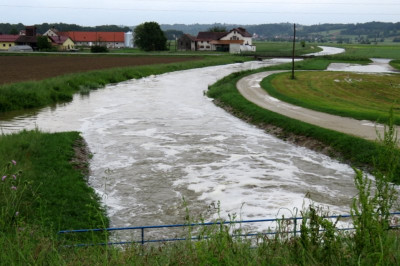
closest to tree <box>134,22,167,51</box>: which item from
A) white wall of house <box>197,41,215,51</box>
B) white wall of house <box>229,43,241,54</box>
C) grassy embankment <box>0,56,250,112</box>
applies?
white wall of house <box>197,41,215,51</box>

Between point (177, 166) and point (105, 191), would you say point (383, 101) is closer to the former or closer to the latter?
point (177, 166)

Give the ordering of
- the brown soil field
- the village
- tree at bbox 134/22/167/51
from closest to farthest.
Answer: the brown soil field, tree at bbox 134/22/167/51, the village

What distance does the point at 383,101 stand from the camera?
4075 cm

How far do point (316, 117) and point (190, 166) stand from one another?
13.6 m

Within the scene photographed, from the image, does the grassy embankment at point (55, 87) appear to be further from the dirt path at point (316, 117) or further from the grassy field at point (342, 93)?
the grassy field at point (342, 93)

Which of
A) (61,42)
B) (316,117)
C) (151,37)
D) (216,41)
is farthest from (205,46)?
(316,117)

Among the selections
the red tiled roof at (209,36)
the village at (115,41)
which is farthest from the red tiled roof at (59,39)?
the red tiled roof at (209,36)

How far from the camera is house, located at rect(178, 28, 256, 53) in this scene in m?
150

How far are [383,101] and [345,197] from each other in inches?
1030

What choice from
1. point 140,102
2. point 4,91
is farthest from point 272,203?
point 4,91

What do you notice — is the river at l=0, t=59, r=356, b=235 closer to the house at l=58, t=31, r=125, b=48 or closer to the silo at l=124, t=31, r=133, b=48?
the house at l=58, t=31, r=125, b=48

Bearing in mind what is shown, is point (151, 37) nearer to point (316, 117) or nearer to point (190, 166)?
point (316, 117)

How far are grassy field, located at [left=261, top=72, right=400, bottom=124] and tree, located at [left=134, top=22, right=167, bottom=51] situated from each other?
80962mm

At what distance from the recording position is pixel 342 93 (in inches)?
1796
